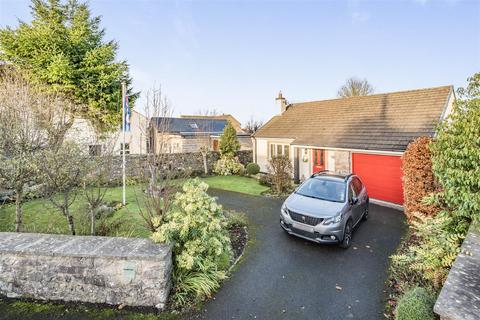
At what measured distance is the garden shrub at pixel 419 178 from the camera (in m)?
7.62

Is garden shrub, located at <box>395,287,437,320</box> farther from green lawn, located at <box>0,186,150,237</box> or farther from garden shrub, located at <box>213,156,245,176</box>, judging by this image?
garden shrub, located at <box>213,156,245,176</box>

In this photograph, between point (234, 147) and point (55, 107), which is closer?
point (55, 107)

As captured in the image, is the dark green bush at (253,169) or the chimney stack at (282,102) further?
the chimney stack at (282,102)

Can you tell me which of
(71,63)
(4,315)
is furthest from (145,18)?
(4,315)

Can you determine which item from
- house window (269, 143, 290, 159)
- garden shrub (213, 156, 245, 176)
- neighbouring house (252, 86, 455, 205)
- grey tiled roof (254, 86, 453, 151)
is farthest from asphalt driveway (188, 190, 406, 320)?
garden shrub (213, 156, 245, 176)

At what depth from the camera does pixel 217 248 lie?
4.88 metres

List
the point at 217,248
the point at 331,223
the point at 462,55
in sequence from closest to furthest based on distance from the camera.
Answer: the point at 217,248
the point at 331,223
the point at 462,55

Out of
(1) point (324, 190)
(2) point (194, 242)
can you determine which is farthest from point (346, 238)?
(2) point (194, 242)

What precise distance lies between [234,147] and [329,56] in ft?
28.8

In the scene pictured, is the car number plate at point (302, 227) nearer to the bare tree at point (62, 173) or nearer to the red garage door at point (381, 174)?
the bare tree at point (62, 173)

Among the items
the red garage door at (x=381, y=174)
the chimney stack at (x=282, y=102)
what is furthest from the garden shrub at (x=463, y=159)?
the chimney stack at (x=282, y=102)

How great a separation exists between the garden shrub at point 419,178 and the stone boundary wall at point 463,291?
3.95 meters

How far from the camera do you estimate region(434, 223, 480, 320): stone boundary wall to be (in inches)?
104

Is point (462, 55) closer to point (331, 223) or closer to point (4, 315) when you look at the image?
point (331, 223)
